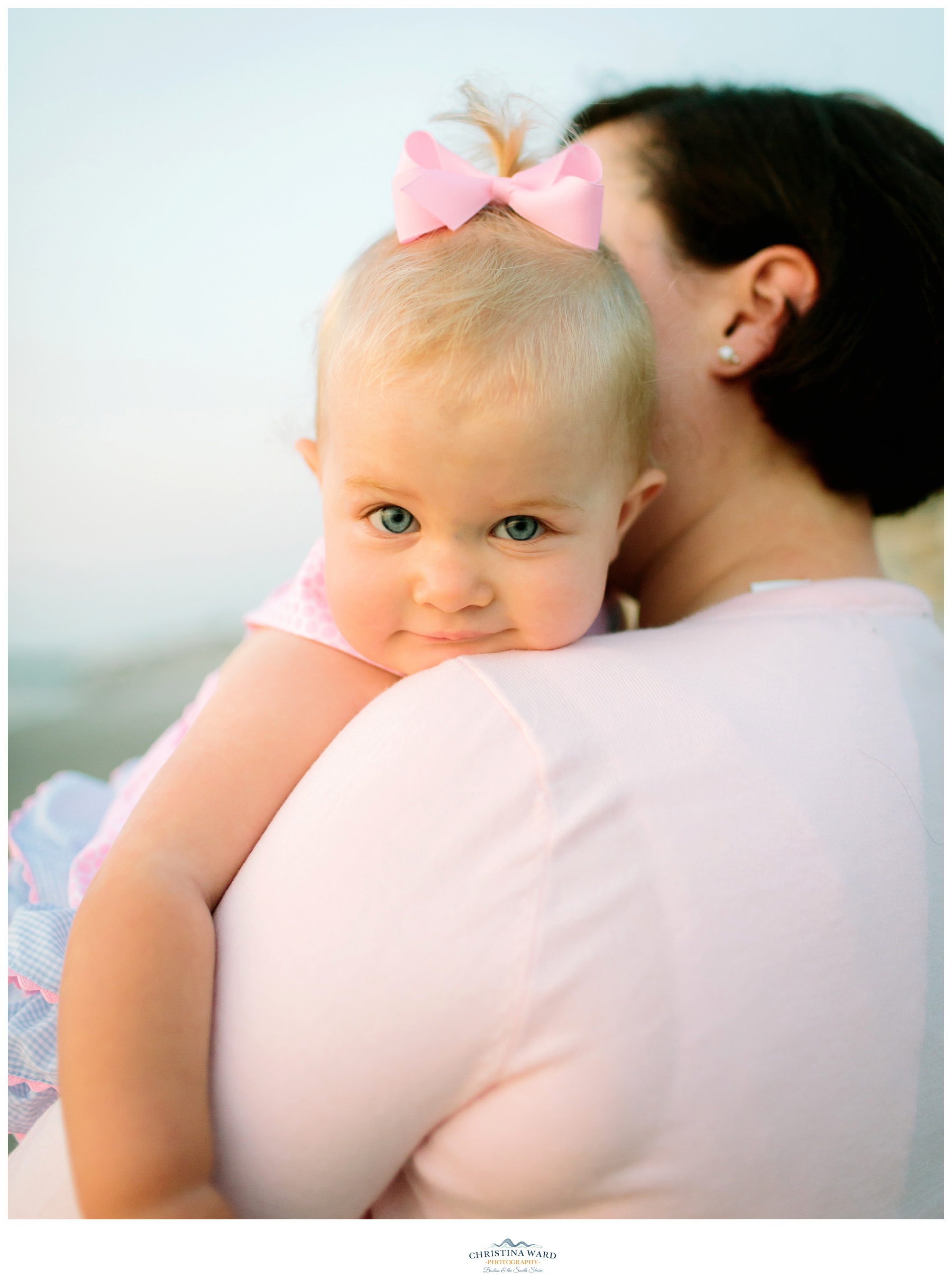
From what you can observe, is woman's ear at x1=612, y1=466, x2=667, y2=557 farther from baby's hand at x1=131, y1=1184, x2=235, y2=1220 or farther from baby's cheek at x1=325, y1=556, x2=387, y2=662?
baby's hand at x1=131, y1=1184, x2=235, y2=1220

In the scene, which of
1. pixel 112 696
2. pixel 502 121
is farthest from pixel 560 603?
pixel 112 696

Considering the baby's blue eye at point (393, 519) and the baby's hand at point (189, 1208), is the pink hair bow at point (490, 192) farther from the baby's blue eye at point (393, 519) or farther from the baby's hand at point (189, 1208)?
the baby's hand at point (189, 1208)

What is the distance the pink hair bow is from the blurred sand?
200cm

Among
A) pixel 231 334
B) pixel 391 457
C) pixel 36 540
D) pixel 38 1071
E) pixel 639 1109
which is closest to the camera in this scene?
pixel 639 1109

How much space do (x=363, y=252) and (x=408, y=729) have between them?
0.62m

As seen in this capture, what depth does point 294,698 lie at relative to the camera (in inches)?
37.4

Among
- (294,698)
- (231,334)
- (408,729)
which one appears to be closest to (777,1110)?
(408,729)

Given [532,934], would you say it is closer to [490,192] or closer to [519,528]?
Answer: [519,528]

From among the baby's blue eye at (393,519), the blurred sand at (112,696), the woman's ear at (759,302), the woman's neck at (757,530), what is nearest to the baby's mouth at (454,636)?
the baby's blue eye at (393,519)

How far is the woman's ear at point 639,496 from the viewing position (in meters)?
1.07

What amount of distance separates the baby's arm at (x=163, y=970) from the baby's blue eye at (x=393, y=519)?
0.22 meters

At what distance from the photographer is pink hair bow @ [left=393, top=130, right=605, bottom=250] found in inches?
36.5

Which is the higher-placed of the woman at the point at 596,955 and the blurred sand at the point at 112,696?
the woman at the point at 596,955
